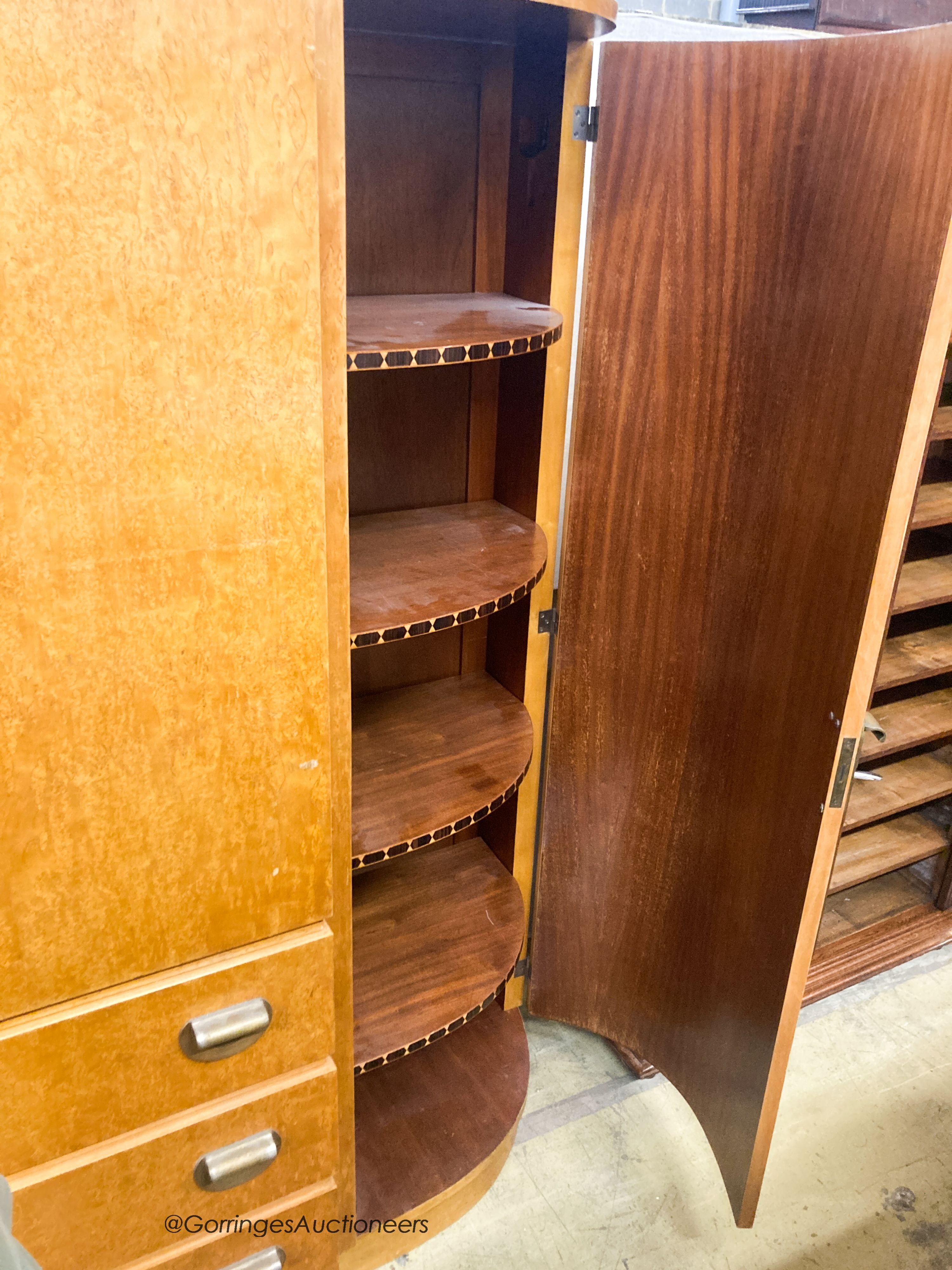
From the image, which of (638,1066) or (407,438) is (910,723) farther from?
(407,438)

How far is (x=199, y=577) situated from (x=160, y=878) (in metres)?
0.33

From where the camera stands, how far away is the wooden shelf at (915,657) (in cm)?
197

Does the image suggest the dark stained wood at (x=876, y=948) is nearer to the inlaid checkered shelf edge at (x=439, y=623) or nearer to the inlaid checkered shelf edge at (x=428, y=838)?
the inlaid checkered shelf edge at (x=428, y=838)

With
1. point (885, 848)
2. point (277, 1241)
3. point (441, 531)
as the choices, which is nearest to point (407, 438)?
point (441, 531)

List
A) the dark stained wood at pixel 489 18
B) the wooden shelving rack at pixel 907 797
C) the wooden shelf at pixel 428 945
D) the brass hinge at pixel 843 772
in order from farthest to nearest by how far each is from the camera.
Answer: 1. the wooden shelving rack at pixel 907 797
2. the wooden shelf at pixel 428 945
3. the brass hinge at pixel 843 772
4. the dark stained wood at pixel 489 18

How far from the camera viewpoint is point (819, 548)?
1.22m

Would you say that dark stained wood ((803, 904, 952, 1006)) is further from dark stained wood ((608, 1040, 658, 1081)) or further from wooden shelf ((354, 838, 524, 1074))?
wooden shelf ((354, 838, 524, 1074))

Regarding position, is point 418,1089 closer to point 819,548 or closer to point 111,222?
point 819,548

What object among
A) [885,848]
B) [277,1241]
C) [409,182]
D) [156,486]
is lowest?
[885,848]

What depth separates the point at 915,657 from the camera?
2.06m

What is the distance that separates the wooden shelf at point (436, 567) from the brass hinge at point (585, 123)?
56cm

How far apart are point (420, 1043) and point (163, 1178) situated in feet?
1.47

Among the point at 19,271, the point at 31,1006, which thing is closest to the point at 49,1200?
the point at 31,1006

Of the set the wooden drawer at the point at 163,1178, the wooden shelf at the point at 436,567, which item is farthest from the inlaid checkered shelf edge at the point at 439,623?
the wooden drawer at the point at 163,1178
